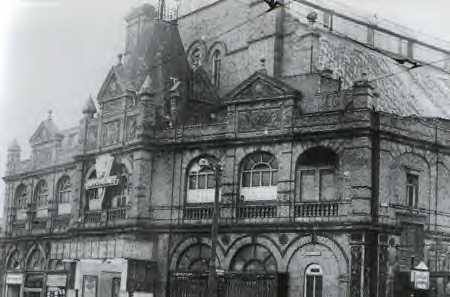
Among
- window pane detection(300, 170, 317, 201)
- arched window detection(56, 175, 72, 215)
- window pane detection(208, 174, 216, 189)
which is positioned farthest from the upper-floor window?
arched window detection(56, 175, 72, 215)

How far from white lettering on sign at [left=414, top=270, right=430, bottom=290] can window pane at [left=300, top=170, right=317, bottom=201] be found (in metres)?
4.93

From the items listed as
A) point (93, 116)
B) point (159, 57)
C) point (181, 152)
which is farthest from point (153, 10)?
point (181, 152)

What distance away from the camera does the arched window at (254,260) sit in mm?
31266

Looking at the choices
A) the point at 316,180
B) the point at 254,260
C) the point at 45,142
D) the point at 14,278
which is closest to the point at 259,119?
the point at 316,180

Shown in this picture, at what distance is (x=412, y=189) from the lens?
31172 mm

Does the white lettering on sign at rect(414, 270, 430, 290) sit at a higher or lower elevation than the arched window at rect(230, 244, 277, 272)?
lower

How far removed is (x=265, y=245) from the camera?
31.2 m

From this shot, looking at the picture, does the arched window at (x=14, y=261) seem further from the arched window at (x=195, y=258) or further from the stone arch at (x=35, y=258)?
the arched window at (x=195, y=258)

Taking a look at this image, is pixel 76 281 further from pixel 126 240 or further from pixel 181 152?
pixel 181 152

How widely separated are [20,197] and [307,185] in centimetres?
2331

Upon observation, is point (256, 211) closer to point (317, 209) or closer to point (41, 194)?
point (317, 209)

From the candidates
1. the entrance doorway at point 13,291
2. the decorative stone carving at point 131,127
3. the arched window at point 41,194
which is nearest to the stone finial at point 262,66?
the decorative stone carving at point 131,127

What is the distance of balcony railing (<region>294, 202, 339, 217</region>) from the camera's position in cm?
2972

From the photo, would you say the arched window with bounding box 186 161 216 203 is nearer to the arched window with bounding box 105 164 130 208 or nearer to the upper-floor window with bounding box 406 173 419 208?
the arched window with bounding box 105 164 130 208
